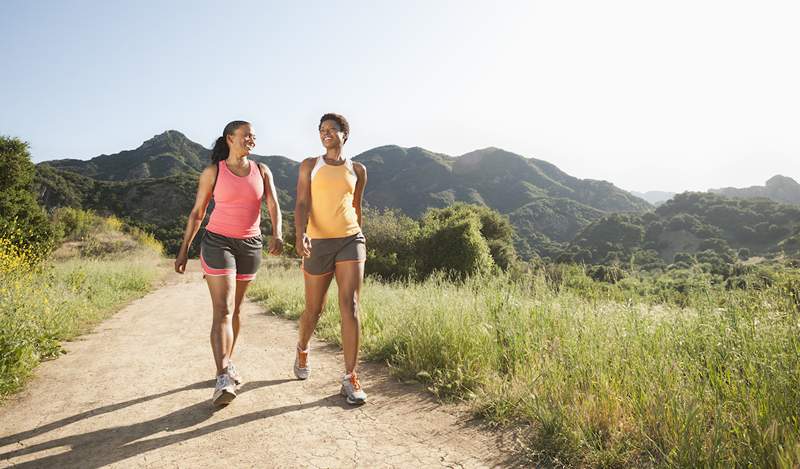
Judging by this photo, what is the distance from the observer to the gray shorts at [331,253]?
132 inches

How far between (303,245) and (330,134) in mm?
954

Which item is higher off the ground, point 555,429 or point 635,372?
point 635,372

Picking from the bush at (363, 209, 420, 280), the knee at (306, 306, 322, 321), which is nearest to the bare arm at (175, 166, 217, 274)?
the knee at (306, 306, 322, 321)

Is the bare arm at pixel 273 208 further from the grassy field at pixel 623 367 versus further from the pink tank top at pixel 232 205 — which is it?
the grassy field at pixel 623 367

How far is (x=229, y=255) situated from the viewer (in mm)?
3400

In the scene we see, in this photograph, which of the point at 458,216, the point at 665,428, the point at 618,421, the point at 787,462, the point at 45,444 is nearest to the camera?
the point at 787,462

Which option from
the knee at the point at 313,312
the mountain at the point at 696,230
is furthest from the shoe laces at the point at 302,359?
the mountain at the point at 696,230

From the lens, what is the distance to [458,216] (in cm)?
2338

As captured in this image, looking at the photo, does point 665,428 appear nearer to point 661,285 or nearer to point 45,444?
point 661,285

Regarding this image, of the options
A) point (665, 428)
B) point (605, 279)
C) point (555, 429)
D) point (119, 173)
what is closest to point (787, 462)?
point (665, 428)

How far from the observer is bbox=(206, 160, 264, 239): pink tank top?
346 cm

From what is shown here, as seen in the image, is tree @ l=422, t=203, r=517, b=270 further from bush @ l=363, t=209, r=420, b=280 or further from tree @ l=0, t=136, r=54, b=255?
tree @ l=0, t=136, r=54, b=255

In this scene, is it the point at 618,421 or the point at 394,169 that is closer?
the point at 618,421

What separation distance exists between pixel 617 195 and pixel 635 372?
421 feet
